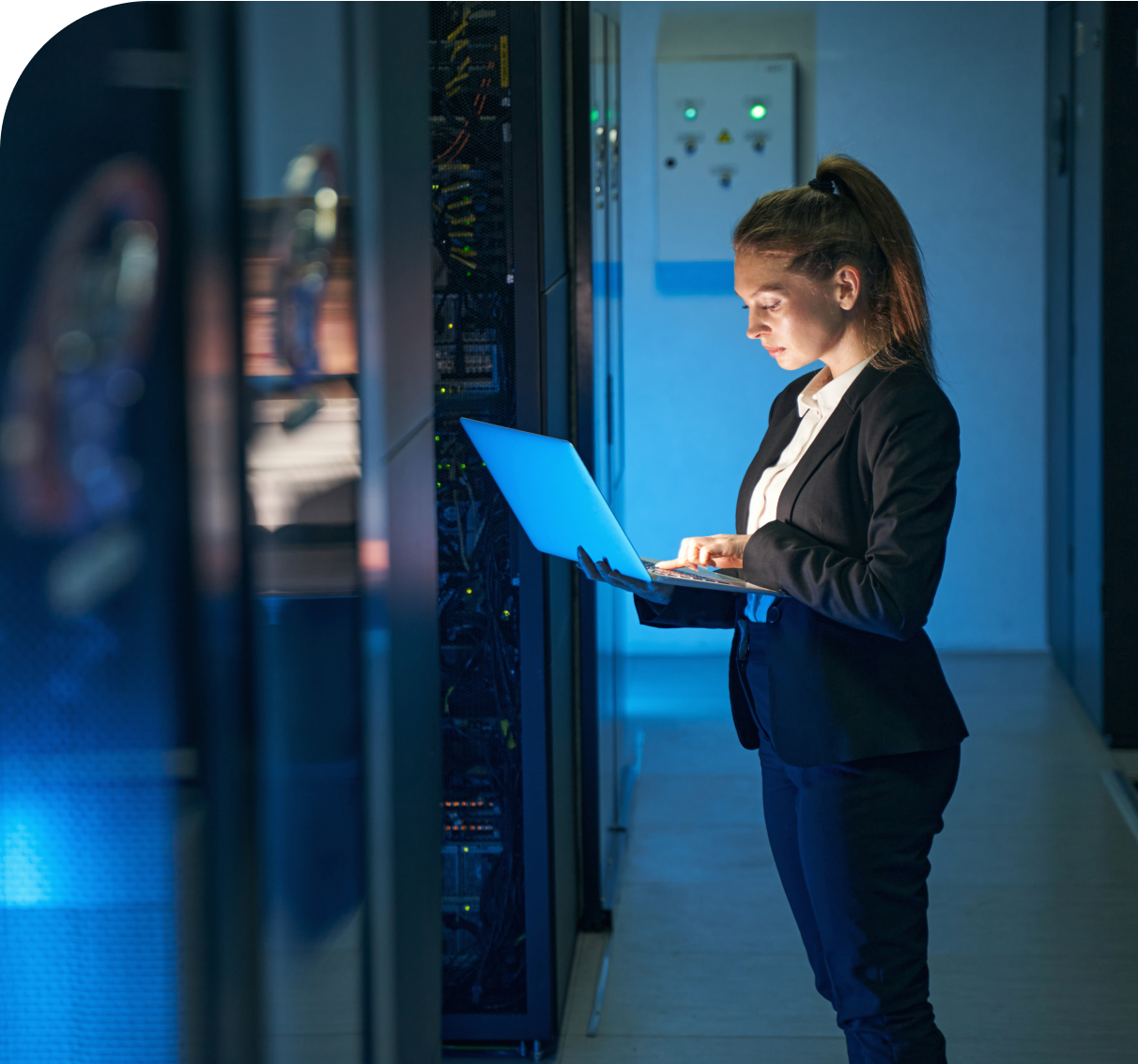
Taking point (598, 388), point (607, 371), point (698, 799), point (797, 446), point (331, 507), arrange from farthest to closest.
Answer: point (698, 799) < point (607, 371) < point (598, 388) < point (797, 446) < point (331, 507)

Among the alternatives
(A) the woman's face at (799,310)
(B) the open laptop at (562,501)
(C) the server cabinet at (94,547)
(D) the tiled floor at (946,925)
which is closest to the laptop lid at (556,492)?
(B) the open laptop at (562,501)

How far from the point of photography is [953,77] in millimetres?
5164

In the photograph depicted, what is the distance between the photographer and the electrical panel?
5.20 metres

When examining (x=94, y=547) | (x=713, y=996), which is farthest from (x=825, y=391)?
(x=713, y=996)

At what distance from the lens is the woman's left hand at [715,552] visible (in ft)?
5.49

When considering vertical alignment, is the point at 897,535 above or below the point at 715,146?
below

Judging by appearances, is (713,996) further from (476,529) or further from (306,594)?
(306,594)

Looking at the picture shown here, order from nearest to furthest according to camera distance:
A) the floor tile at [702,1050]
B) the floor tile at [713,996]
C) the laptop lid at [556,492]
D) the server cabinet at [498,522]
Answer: the laptop lid at [556,492] → the server cabinet at [498,522] → the floor tile at [702,1050] → the floor tile at [713,996]

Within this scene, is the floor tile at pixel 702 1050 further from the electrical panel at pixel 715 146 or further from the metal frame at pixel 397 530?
the electrical panel at pixel 715 146

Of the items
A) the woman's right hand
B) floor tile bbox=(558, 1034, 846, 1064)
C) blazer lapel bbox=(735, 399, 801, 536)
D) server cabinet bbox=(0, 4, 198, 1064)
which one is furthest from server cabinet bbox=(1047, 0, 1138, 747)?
server cabinet bbox=(0, 4, 198, 1064)

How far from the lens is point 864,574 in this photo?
55.4 inches

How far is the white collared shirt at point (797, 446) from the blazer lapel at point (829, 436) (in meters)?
0.01

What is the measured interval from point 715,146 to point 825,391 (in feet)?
12.9

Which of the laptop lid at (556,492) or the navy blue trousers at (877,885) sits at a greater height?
the laptop lid at (556,492)
